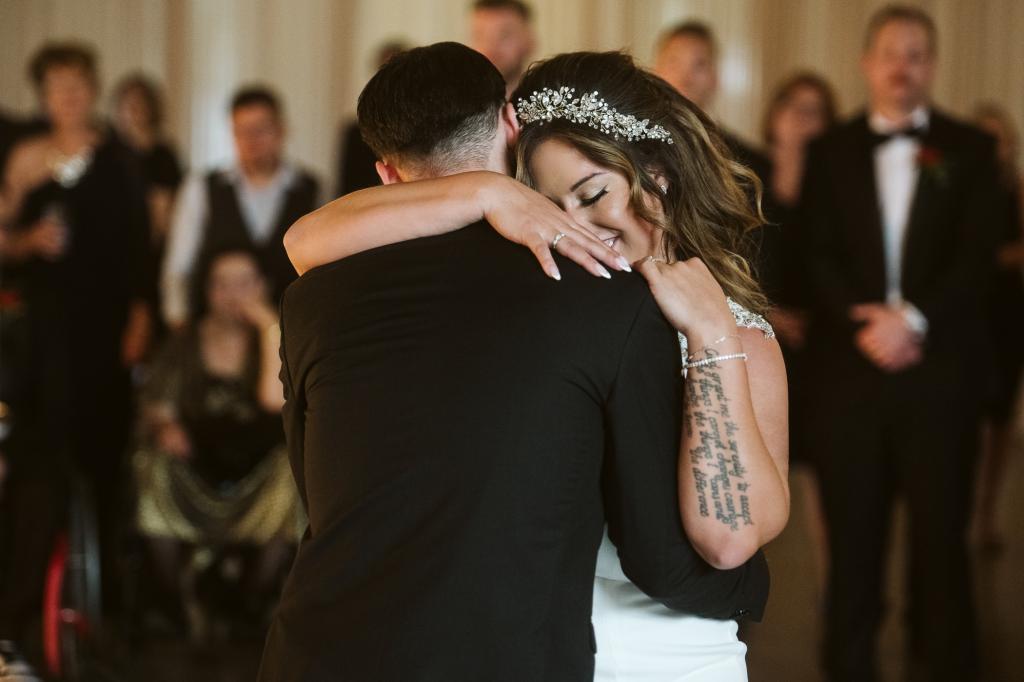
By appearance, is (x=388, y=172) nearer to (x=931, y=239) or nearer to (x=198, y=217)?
(x=931, y=239)

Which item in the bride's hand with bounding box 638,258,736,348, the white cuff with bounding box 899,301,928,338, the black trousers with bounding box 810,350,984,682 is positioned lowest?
the black trousers with bounding box 810,350,984,682

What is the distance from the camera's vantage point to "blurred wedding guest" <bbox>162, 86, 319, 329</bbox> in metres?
5.41

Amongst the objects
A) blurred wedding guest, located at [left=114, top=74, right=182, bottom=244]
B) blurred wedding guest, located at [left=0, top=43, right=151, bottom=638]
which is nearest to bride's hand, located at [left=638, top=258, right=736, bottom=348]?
blurred wedding guest, located at [left=0, top=43, right=151, bottom=638]

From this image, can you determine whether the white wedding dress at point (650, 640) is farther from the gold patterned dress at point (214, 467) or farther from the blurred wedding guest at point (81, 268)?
the blurred wedding guest at point (81, 268)

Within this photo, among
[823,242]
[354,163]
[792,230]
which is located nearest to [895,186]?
[823,242]

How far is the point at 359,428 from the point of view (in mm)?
1677

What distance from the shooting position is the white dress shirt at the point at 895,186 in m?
4.36

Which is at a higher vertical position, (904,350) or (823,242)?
(823,242)

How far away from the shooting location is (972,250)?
14.1 feet

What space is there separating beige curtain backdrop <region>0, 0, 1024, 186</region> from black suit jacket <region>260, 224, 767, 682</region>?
7.73 m

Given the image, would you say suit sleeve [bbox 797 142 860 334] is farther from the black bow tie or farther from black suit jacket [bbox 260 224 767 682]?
black suit jacket [bbox 260 224 767 682]

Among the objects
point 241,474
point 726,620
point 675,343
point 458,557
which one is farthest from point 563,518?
point 241,474

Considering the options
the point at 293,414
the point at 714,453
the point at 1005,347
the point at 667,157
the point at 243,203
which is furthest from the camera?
the point at 1005,347

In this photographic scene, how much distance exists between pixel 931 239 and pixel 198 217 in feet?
9.54
